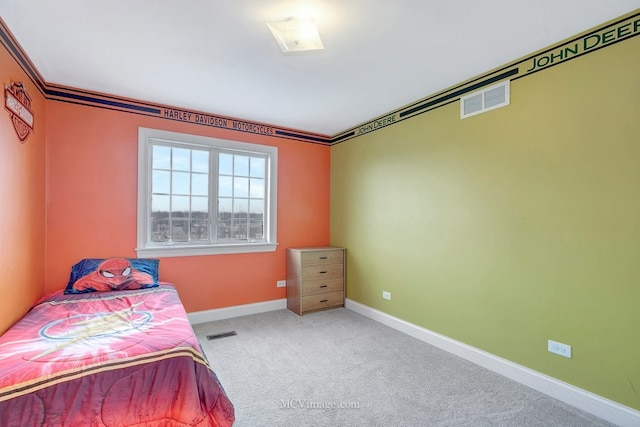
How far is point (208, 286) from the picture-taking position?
3717mm

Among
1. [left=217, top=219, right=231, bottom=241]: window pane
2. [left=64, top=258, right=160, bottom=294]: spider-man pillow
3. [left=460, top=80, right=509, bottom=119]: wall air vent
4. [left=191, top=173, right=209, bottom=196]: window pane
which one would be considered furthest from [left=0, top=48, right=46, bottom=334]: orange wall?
[left=460, top=80, right=509, bottom=119]: wall air vent

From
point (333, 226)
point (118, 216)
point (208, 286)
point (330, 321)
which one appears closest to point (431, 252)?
point (330, 321)

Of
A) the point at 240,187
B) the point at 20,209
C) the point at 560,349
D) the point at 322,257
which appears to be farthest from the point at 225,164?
the point at 560,349

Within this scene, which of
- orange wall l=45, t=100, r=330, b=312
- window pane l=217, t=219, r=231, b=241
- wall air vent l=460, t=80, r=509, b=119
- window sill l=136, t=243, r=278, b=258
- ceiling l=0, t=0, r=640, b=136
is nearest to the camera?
ceiling l=0, t=0, r=640, b=136

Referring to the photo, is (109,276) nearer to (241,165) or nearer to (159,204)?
(159,204)

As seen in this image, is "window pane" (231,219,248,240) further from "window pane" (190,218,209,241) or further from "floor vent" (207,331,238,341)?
"floor vent" (207,331,238,341)

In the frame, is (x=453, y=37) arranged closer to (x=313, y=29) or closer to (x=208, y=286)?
(x=313, y=29)

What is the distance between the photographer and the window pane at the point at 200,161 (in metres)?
3.71

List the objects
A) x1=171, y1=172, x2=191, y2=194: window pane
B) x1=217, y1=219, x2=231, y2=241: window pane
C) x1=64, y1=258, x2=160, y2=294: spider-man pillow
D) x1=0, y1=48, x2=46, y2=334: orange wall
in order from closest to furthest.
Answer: x1=0, y1=48, x2=46, y2=334: orange wall → x1=64, y1=258, x2=160, y2=294: spider-man pillow → x1=171, y1=172, x2=191, y2=194: window pane → x1=217, y1=219, x2=231, y2=241: window pane

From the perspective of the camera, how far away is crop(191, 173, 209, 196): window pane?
3.71 m

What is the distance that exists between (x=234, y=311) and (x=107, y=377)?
2.42m

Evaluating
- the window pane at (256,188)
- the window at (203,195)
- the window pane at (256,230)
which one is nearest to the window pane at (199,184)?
the window at (203,195)

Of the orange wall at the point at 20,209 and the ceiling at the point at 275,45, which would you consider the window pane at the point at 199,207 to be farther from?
the orange wall at the point at 20,209

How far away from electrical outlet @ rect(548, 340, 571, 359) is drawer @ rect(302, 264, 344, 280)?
2453 mm
